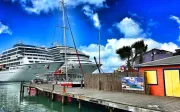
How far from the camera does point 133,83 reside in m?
15.0

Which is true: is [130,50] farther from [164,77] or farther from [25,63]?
[25,63]

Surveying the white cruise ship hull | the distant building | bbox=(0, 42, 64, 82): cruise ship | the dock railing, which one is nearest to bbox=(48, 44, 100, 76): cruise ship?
bbox=(0, 42, 64, 82): cruise ship

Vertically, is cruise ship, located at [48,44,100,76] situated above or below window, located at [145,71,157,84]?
above

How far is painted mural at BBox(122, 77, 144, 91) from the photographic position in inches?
567

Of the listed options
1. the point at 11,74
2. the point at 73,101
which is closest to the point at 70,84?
the point at 73,101

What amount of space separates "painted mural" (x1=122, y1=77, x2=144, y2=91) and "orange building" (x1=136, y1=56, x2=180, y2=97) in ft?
1.84

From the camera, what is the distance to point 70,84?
27766 millimetres

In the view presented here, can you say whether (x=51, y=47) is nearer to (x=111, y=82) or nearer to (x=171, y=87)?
(x=111, y=82)

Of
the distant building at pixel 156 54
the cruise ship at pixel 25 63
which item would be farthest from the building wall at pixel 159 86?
the cruise ship at pixel 25 63

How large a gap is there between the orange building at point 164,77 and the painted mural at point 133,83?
56 centimetres

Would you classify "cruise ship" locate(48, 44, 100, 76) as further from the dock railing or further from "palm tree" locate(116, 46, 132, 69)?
the dock railing

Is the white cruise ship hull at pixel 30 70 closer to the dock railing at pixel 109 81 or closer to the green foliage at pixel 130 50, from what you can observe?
the green foliage at pixel 130 50

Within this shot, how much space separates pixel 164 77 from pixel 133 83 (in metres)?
2.52

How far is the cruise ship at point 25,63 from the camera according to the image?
62.7 meters
